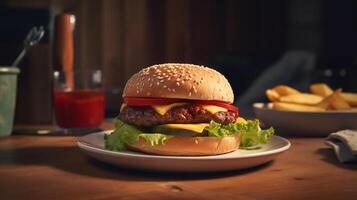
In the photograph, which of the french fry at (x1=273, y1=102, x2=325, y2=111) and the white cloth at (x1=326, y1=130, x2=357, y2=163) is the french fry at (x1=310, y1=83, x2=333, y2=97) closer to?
the french fry at (x1=273, y1=102, x2=325, y2=111)

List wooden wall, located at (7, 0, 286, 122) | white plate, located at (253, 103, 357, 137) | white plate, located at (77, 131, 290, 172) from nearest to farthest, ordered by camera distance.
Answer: white plate, located at (77, 131, 290, 172), white plate, located at (253, 103, 357, 137), wooden wall, located at (7, 0, 286, 122)

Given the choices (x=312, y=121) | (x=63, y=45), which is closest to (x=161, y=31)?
(x=63, y=45)

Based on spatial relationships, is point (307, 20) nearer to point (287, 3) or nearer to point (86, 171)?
point (287, 3)

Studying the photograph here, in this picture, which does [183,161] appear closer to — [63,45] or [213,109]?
[213,109]

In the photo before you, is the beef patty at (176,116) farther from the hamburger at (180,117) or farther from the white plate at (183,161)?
the white plate at (183,161)

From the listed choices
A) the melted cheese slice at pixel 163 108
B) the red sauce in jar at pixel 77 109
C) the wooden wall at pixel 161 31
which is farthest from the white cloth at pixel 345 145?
the wooden wall at pixel 161 31

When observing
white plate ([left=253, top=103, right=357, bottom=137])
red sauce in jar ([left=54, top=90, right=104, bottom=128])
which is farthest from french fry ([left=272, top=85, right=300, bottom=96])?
red sauce in jar ([left=54, top=90, right=104, bottom=128])

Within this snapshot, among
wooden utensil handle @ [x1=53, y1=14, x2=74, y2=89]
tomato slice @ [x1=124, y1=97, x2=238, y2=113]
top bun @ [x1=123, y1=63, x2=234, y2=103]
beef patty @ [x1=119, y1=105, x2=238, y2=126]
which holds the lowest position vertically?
beef patty @ [x1=119, y1=105, x2=238, y2=126]
